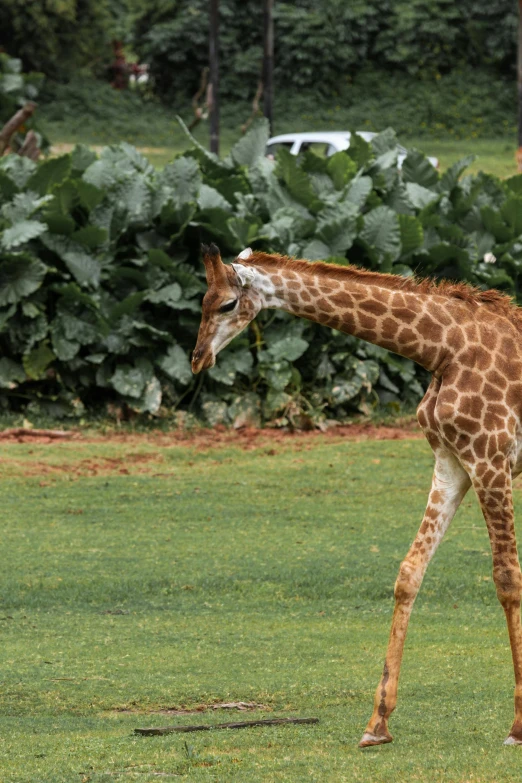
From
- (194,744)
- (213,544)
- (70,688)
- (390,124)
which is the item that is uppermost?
(194,744)

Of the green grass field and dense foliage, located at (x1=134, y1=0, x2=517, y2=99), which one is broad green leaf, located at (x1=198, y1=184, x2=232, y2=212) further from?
dense foliage, located at (x1=134, y1=0, x2=517, y2=99)

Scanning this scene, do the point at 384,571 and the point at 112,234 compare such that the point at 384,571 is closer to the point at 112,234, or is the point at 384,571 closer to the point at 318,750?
the point at 318,750

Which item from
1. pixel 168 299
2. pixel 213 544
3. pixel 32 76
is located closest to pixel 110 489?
pixel 213 544

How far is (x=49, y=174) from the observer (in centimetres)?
1478

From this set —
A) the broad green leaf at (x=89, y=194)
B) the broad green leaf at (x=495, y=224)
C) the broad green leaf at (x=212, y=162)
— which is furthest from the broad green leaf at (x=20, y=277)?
the broad green leaf at (x=495, y=224)

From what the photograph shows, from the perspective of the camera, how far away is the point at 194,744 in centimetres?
588

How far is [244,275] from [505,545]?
1747mm

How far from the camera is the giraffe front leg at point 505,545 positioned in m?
6.13

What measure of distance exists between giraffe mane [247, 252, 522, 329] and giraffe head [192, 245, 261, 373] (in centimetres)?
21

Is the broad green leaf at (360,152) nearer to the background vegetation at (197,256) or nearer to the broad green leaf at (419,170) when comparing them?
the background vegetation at (197,256)

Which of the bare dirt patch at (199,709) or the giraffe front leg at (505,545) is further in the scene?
the bare dirt patch at (199,709)

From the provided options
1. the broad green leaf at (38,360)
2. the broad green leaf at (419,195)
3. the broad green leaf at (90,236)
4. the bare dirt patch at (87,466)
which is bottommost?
Answer: the bare dirt patch at (87,466)

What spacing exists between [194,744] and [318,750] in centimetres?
54

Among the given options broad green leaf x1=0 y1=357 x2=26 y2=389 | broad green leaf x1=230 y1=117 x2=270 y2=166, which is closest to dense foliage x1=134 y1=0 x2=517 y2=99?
broad green leaf x1=230 y1=117 x2=270 y2=166
